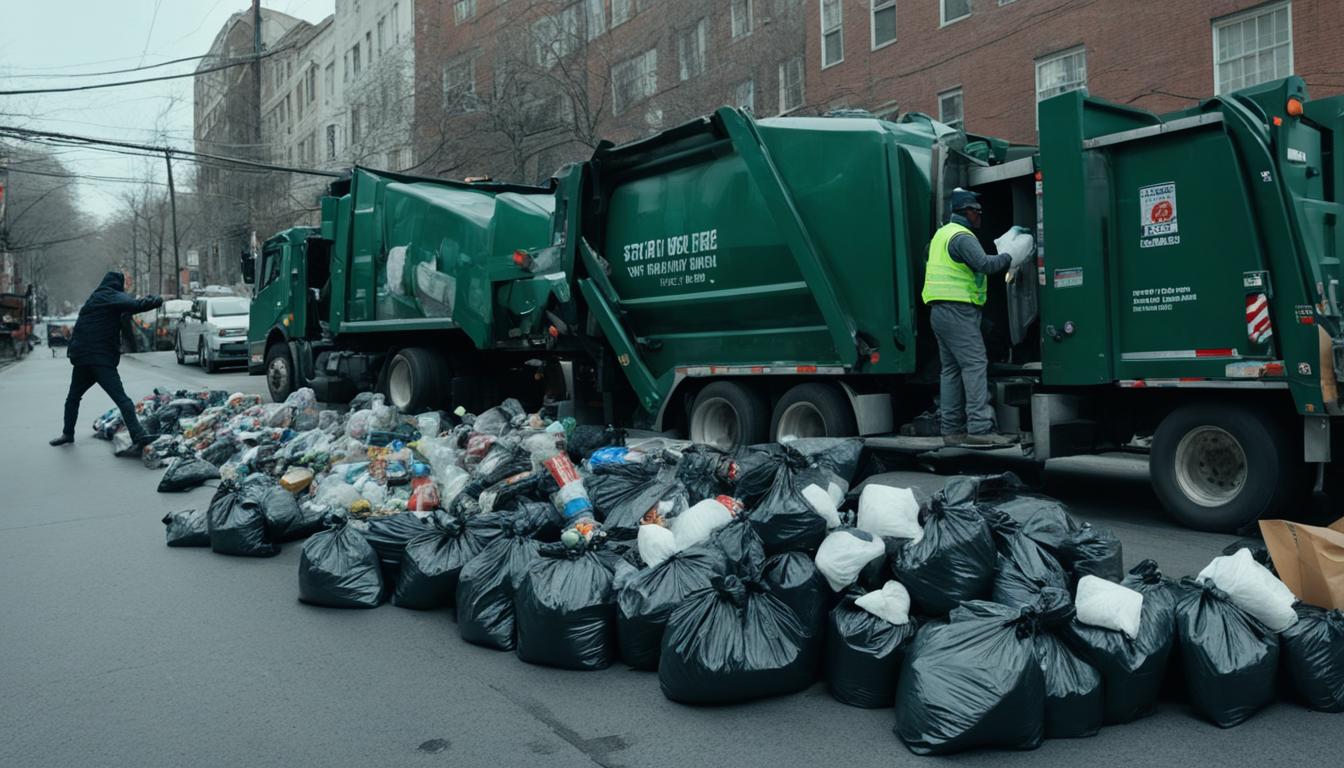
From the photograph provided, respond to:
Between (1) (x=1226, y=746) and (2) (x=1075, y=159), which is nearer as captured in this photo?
(1) (x=1226, y=746)

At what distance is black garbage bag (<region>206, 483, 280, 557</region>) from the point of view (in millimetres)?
5801

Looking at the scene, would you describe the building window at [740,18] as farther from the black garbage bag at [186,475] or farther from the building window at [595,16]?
the black garbage bag at [186,475]

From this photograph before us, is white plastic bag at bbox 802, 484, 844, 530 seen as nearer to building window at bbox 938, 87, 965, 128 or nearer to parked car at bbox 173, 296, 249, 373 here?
building window at bbox 938, 87, 965, 128

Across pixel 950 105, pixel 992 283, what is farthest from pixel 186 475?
pixel 950 105

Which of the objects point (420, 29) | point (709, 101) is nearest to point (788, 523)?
point (709, 101)

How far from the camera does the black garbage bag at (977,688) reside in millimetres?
3062

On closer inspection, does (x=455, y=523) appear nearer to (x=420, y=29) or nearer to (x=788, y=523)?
(x=788, y=523)

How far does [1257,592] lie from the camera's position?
11.2 ft

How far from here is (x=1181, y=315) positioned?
562 centimetres

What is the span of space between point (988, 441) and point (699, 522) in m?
2.40

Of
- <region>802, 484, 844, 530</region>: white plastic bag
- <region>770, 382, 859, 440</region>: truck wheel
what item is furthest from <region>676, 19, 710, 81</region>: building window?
<region>802, 484, 844, 530</region>: white plastic bag

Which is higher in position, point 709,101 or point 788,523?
point 709,101

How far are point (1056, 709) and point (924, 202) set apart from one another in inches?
155

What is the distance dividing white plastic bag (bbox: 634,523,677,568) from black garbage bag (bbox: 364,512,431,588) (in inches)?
46.7
